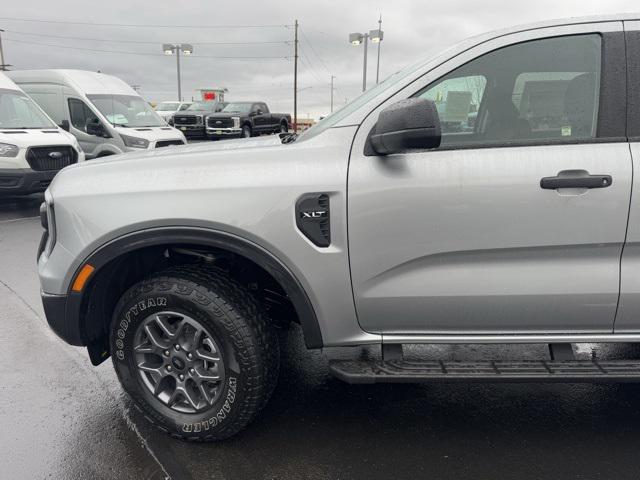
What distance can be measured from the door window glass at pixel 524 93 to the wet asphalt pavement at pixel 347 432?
1.02 m

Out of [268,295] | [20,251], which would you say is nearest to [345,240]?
[268,295]

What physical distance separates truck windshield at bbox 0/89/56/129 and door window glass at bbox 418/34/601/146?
905cm

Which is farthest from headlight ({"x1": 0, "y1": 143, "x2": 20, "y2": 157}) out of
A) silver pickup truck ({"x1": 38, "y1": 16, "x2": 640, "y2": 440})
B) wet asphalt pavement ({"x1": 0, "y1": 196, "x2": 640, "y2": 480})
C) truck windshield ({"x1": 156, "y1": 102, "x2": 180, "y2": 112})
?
truck windshield ({"x1": 156, "y1": 102, "x2": 180, "y2": 112})

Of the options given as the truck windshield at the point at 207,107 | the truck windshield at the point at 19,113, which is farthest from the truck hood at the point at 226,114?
the truck windshield at the point at 19,113

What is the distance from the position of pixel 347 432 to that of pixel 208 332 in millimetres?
895

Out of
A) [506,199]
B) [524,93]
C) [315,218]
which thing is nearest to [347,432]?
[315,218]

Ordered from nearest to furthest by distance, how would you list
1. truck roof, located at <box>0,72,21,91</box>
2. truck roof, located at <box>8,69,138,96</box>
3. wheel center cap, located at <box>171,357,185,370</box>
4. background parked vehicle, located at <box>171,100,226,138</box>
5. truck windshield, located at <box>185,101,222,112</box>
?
wheel center cap, located at <box>171,357,185,370</box> → truck roof, located at <box>0,72,21,91</box> → truck roof, located at <box>8,69,138,96</box> → background parked vehicle, located at <box>171,100,226,138</box> → truck windshield, located at <box>185,101,222,112</box>

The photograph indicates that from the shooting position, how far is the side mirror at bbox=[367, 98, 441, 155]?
6.51ft

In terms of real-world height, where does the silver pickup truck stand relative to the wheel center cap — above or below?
above

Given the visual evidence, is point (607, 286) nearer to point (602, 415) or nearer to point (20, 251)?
point (602, 415)

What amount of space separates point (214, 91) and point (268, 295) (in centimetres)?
4258

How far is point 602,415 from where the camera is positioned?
2689mm

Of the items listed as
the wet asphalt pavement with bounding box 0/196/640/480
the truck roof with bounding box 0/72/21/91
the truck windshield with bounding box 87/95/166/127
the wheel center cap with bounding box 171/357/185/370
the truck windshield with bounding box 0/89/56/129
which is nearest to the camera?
the wet asphalt pavement with bounding box 0/196/640/480

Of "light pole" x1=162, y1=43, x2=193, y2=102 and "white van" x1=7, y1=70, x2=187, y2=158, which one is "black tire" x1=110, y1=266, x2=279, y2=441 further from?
"light pole" x1=162, y1=43, x2=193, y2=102
